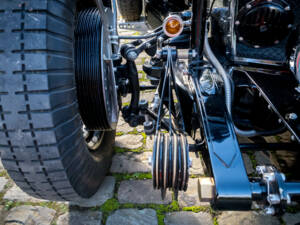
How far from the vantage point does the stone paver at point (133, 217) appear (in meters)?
1.63

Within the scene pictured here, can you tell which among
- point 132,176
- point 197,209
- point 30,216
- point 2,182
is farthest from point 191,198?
point 2,182

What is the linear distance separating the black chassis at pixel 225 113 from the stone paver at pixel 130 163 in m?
0.45

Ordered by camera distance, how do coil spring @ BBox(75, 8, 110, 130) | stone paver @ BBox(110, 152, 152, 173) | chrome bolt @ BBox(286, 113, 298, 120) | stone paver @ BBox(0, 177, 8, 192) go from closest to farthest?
chrome bolt @ BBox(286, 113, 298, 120), coil spring @ BBox(75, 8, 110, 130), stone paver @ BBox(0, 177, 8, 192), stone paver @ BBox(110, 152, 152, 173)

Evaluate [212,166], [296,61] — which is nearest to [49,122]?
[212,166]

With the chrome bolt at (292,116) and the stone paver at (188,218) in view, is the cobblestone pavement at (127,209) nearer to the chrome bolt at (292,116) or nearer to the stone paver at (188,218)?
the stone paver at (188,218)

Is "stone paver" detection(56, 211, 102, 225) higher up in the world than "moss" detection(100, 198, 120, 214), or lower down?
lower down

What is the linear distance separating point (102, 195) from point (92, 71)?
96 centimetres

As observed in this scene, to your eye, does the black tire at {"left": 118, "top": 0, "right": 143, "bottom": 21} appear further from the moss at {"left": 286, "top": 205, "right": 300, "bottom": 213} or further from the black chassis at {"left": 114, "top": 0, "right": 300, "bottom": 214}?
the moss at {"left": 286, "top": 205, "right": 300, "bottom": 213}

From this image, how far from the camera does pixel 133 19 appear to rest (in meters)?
4.48

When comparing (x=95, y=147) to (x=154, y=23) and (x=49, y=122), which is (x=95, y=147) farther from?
(x=154, y=23)

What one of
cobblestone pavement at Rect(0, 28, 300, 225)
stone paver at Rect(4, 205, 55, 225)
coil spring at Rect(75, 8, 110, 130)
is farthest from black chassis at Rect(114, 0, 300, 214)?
stone paver at Rect(4, 205, 55, 225)

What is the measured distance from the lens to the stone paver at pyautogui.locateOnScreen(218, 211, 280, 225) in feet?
5.26

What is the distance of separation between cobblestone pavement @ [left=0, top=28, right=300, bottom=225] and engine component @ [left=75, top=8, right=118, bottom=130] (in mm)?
585

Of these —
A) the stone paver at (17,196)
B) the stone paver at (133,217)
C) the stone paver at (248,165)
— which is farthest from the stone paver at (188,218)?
the stone paver at (17,196)
